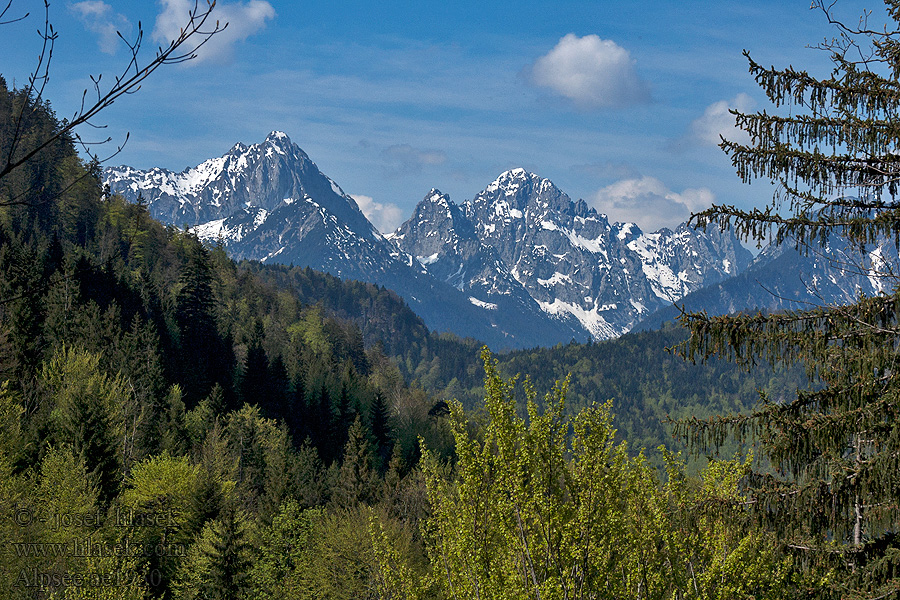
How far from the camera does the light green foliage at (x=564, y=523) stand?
9.52 meters

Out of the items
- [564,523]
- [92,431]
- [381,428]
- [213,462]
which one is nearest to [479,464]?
[564,523]

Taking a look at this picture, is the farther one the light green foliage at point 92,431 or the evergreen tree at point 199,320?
the evergreen tree at point 199,320

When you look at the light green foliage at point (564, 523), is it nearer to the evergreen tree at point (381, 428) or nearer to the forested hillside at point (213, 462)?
the forested hillside at point (213, 462)

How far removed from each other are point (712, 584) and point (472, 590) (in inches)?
141

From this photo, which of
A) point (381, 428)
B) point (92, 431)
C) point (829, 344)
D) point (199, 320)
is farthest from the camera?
point (381, 428)

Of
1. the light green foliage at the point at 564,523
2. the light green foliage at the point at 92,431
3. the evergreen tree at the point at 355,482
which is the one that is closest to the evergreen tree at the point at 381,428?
the evergreen tree at the point at 355,482

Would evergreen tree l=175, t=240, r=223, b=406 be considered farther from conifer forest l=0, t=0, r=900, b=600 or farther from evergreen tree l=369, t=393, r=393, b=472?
evergreen tree l=369, t=393, r=393, b=472

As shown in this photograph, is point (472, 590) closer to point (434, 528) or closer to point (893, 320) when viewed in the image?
point (434, 528)

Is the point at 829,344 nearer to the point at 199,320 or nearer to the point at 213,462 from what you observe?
the point at 213,462

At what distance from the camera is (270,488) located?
4828 centimetres

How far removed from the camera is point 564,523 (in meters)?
9.64

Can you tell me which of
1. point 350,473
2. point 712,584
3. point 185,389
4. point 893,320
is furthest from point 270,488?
point 893,320

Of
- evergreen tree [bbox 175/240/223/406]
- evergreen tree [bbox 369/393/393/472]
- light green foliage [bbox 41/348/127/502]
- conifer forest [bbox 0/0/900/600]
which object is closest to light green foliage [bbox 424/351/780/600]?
conifer forest [bbox 0/0/900/600]

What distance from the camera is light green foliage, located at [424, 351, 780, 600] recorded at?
9.52 m
